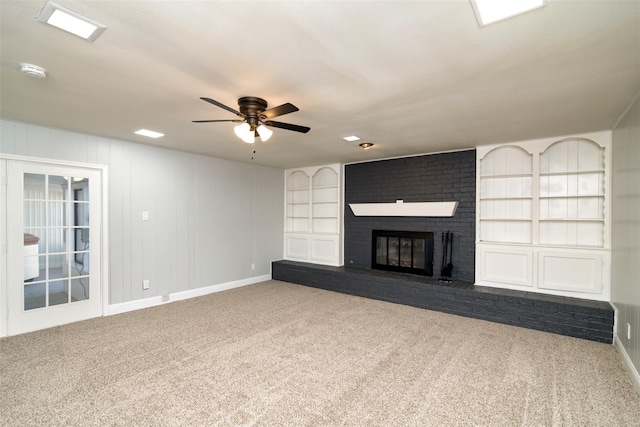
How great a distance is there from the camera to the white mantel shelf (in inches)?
190

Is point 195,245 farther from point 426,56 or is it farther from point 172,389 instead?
A: point 426,56

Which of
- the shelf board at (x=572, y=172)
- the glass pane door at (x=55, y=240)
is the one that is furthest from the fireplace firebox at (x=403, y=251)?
the glass pane door at (x=55, y=240)

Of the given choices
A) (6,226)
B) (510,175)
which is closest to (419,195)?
(510,175)

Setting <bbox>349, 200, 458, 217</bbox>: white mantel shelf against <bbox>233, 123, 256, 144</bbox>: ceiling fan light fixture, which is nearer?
<bbox>233, 123, 256, 144</bbox>: ceiling fan light fixture

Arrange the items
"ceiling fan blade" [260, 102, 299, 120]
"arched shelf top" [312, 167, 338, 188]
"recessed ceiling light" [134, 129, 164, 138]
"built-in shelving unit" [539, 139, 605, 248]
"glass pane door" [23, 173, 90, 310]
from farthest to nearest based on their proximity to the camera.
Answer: "arched shelf top" [312, 167, 338, 188] < "built-in shelving unit" [539, 139, 605, 248] < "recessed ceiling light" [134, 129, 164, 138] < "glass pane door" [23, 173, 90, 310] < "ceiling fan blade" [260, 102, 299, 120]

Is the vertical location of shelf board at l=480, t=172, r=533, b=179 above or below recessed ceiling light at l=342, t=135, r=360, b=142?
below

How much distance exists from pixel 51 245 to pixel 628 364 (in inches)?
243

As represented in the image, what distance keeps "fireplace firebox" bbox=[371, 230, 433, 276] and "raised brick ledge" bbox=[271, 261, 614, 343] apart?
17 cm

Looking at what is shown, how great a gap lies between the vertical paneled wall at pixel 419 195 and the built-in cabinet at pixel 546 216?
0.57ft

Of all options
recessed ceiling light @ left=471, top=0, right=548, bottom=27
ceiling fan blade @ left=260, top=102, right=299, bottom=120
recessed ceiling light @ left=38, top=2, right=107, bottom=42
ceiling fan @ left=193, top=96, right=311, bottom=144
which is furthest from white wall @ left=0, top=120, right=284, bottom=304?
recessed ceiling light @ left=471, top=0, right=548, bottom=27

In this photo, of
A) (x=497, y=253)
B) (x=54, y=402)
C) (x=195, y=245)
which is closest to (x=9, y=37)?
(x=54, y=402)

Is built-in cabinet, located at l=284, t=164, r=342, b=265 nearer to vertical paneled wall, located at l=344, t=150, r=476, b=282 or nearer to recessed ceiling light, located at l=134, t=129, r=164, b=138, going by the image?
vertical paneled wall, located at l=344, t=150, r=476, b=282

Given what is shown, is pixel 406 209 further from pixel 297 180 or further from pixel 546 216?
pixel 297 180

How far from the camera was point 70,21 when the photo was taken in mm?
1625
